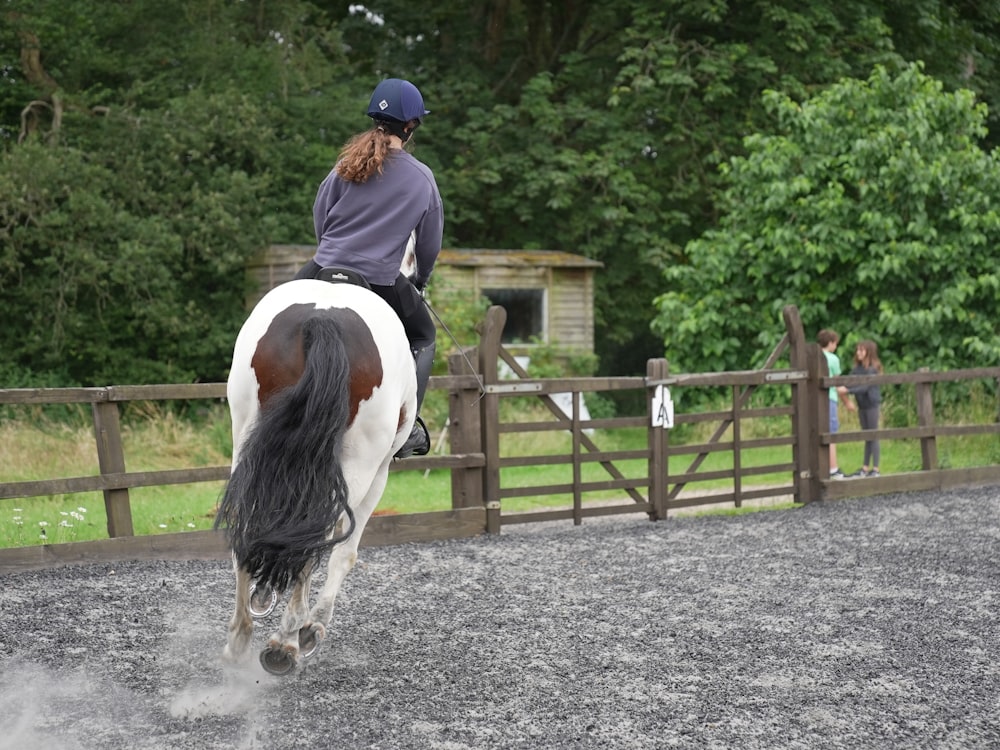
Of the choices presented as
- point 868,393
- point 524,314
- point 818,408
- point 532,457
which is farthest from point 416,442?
point 524,314

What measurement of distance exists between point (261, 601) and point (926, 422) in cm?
952

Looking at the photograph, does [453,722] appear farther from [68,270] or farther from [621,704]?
[68,270]

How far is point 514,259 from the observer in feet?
75.3

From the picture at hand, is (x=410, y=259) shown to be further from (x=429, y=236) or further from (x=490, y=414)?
(x=490, y=414)

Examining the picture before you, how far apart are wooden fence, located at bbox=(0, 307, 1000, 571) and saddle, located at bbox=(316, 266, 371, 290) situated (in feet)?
5.11

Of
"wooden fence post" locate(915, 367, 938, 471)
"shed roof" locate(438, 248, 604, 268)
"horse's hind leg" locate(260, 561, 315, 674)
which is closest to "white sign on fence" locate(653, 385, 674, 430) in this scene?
"wooden fence post" locate(915, 367, 938, 471)

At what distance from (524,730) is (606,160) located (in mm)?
20753

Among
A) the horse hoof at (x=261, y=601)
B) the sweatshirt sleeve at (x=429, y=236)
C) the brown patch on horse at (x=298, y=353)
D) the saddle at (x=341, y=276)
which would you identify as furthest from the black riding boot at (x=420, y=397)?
the horse hoof at (x=261, y=601)

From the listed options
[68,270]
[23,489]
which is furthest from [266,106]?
[23,489]

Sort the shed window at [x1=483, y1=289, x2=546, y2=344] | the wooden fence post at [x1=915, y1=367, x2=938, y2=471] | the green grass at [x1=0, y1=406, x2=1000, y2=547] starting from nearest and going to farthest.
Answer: the green grass at [x1=0, y1=406, x2=1000, y2=547]
the wooden fence post at [x1=915, y1=367, x2=938, y2=471]
the shed window at [x1=483, y1=289, x2=546, y2=344]

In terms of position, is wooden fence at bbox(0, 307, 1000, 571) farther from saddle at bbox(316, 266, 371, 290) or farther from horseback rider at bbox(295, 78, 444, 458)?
saddle at bbox(316, 266, 371, 290)

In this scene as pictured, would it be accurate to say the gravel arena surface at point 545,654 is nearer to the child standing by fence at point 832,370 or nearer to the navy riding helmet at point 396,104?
the navy riding helmet at point 396,104

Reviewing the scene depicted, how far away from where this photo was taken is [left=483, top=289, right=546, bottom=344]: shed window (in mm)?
23328

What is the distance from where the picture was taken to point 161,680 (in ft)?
15.7
